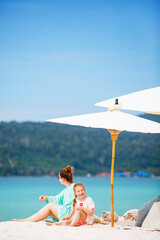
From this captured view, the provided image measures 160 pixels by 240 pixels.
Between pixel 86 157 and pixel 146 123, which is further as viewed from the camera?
pixel 86 157

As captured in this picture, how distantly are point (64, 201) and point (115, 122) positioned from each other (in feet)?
3.50

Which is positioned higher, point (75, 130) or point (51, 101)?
point (51, 101)

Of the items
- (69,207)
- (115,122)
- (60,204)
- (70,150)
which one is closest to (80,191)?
(69,207)

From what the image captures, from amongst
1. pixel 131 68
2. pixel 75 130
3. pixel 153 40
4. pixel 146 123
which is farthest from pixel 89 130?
pixel 146 123

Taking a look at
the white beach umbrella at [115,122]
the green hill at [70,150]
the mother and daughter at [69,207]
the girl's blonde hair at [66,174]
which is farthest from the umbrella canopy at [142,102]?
the green hill at [70,150]

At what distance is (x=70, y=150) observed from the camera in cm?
4247

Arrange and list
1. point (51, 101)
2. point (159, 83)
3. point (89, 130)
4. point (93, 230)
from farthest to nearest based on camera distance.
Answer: point (51, 101)
point (159, 83)
point (89, 130)
point (93, 230)

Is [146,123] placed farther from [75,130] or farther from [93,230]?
[75,130]

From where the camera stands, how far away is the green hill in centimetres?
4109

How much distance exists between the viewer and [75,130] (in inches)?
1670

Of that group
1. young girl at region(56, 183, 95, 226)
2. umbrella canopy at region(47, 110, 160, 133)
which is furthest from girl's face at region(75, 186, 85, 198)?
umbrella canopy at region(47, 110, 160, 133)

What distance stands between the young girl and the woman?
0.12 meters

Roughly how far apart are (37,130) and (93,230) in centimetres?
3958

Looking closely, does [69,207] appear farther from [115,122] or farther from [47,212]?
[115,122]
